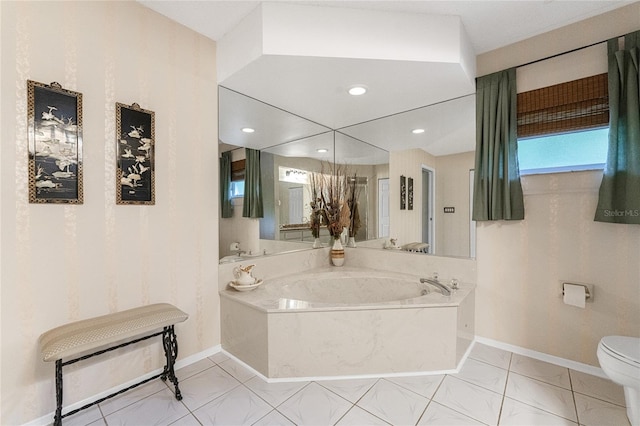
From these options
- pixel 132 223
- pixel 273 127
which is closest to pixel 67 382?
pixel 132 223

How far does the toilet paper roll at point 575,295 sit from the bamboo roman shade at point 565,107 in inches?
44.3

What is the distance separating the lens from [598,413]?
4.96 feet

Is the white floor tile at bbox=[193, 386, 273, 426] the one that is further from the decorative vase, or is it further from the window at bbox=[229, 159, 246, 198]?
the decorative vase

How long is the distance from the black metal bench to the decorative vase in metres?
1.76

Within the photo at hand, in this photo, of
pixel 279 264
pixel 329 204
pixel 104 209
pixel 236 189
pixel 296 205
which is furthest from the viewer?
pixel 329 204

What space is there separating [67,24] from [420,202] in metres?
2.89

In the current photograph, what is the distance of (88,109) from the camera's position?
1.59 m

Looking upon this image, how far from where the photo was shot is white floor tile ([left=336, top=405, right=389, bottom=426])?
1442mm

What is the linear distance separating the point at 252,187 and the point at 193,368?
154 cm

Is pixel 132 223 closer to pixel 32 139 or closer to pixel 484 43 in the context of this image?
pixel 32 139

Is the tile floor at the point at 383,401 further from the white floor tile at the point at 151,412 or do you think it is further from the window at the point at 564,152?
the window at the point at 564,152

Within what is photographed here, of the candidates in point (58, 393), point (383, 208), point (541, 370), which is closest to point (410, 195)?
point (383, 208)

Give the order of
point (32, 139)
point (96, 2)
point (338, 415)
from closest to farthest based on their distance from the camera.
A: 1. point (32, 139)
2. point (338, 415)
3. point (96, 2)

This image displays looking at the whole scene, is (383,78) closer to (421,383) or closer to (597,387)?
(421,383)
